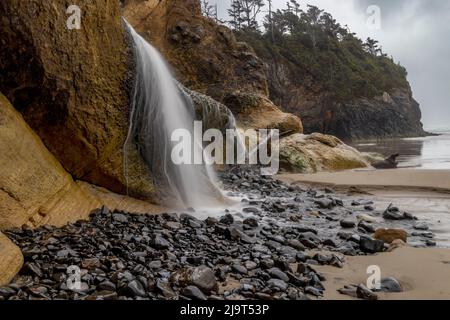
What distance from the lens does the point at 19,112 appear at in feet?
18.3

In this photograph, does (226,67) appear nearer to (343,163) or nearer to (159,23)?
(159,23)

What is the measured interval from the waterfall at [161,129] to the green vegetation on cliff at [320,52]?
4454 centimetres

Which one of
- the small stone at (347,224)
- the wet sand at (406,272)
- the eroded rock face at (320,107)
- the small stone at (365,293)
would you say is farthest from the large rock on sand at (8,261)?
the eroded rock face at (320,107)

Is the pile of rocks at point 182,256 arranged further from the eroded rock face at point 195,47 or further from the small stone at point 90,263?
the eroded rock face at point 195,47

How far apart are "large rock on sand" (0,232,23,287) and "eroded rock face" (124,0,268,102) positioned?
16402mm

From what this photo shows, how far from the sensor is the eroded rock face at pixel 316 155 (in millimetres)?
15109

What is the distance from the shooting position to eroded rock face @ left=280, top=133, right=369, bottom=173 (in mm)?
15109

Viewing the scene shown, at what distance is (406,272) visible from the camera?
13.1ft

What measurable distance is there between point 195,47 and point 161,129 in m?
13.9

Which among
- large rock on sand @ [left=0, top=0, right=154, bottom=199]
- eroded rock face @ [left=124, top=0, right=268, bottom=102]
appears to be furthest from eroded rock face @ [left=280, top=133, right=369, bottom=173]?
large rock on sand @ [left=0, top=0, right=154, bottom=199]

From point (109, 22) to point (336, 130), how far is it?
47.9 metres

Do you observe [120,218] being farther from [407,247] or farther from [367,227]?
[407,247]
